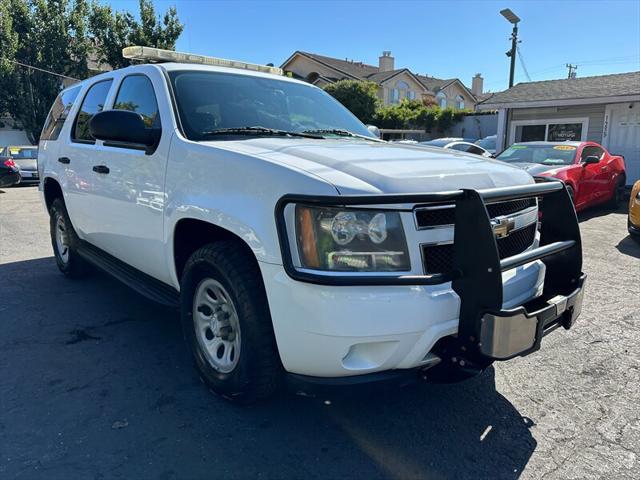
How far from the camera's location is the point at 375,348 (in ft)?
7.34

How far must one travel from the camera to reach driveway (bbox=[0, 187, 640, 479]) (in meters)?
2.41

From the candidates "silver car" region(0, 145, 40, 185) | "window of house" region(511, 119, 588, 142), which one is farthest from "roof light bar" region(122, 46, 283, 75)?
"silver car" region(0, 145, 40, 185)

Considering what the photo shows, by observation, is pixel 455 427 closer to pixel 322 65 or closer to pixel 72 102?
pixel 72 102

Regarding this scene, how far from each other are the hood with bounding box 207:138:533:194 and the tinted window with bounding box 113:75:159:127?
825 millimetres

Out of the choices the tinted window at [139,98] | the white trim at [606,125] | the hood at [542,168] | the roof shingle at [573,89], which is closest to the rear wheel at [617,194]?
the hood at [542,168]

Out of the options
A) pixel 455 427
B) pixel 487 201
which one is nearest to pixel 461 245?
pixel 487 201

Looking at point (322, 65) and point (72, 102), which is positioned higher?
point (322, 65)

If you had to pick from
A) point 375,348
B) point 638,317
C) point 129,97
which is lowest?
point 638,317

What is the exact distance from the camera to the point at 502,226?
8.34 ft

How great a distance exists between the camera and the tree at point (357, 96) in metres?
31.6

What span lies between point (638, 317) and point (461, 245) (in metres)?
3.22

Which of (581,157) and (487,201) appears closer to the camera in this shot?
(487,201)

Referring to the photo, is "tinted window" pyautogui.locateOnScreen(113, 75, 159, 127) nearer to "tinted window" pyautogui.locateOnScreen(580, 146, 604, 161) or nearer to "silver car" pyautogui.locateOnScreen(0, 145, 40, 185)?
"tinted window" pyautogui.locateOnScreen(580, 146, 604, 161)

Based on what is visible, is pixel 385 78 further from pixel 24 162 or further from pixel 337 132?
pixel 337 132
